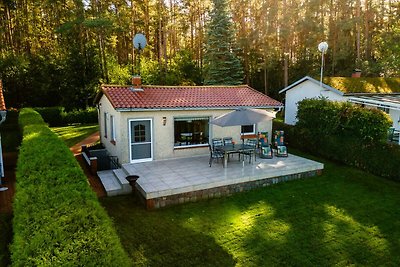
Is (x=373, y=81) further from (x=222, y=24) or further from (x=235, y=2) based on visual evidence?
(x=235, y=2)

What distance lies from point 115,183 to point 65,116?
1947 cm

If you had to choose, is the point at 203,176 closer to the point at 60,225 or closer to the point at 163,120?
the point at 163,120

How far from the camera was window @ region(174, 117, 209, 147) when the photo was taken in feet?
46.7

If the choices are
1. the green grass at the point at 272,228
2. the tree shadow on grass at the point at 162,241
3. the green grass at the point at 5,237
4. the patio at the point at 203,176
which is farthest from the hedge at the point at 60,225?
the patio at the point at 203,176

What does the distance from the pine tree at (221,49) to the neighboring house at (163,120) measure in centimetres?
1637

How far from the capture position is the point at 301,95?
22.4 m

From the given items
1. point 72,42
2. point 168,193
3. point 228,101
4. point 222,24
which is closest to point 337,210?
point 168,193

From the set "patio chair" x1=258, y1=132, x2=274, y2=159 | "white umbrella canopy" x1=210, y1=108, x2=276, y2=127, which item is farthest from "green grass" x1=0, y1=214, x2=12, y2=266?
"patio chair" x1=258, y1=132, x2=274, y2=159

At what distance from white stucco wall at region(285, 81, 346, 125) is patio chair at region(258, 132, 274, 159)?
4.96m

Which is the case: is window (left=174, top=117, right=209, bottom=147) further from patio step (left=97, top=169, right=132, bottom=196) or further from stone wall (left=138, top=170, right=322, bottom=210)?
stone wall (left=138, top=170, right=322, bottom=210)

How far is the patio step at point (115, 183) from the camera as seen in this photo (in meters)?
10.8

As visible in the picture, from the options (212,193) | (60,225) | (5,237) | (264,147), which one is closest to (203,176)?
(212,193)

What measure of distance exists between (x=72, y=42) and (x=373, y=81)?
99.4 ft

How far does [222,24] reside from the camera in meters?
32.1
